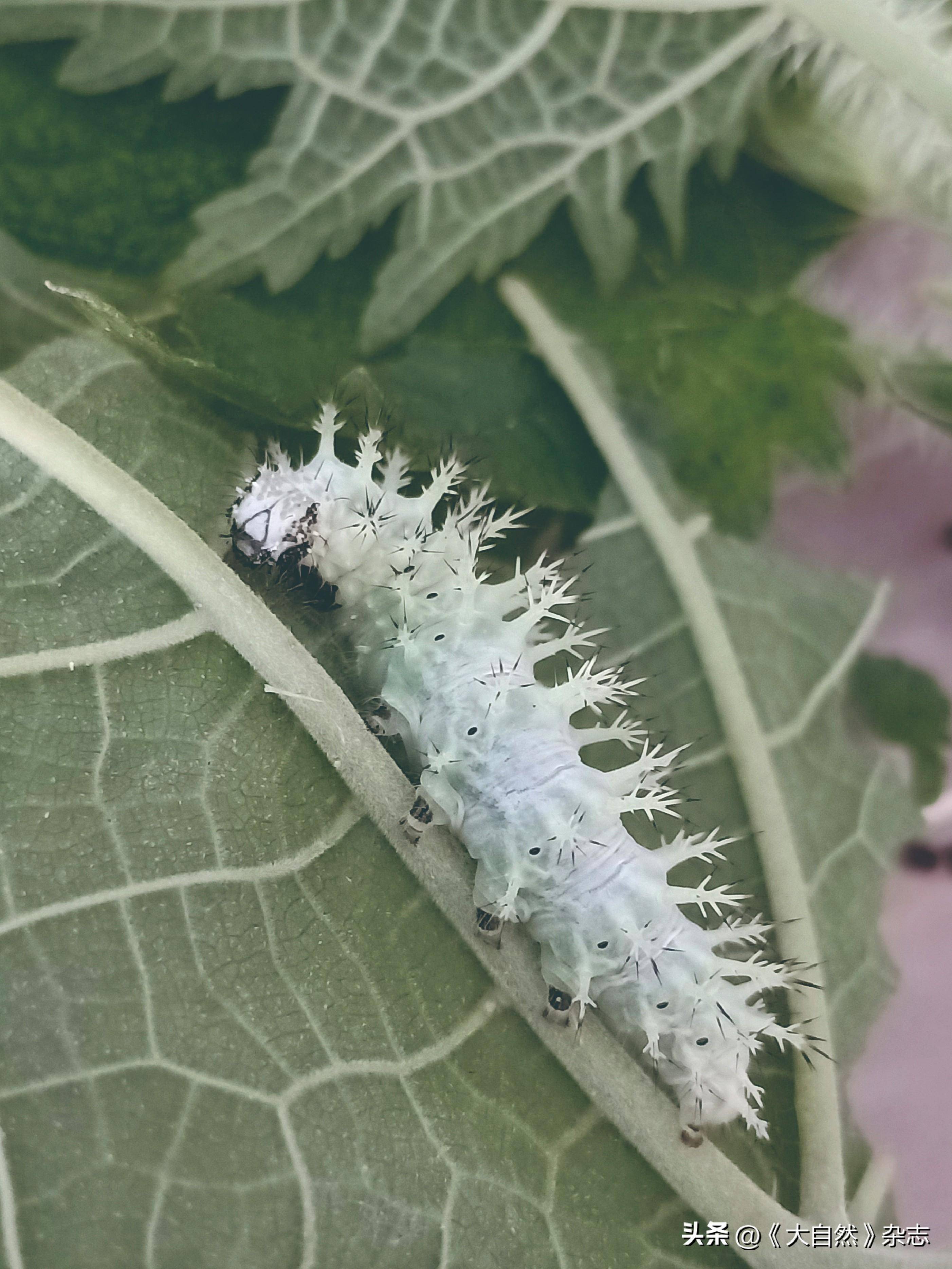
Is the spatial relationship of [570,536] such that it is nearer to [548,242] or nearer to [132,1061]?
[548,242]

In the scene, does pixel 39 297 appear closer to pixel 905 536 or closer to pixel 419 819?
pixel 419 819

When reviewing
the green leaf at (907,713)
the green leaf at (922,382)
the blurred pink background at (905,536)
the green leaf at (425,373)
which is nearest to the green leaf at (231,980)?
the green leaf at (425,373)

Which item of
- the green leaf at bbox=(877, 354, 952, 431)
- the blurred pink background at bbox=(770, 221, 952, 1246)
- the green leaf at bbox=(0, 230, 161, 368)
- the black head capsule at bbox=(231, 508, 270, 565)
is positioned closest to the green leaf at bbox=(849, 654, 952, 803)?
the blurred pink background at bbox=(770, 221, 952, 1246)

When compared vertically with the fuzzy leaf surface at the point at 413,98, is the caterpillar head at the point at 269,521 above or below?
below

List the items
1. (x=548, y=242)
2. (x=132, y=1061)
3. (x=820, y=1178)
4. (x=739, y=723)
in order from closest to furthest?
1. (x=132, y=1061)
2. (x=820, y=1178)
3. (x=739, y=723)
4. (x=548, y=242)

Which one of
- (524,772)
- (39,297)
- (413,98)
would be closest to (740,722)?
(524,772)

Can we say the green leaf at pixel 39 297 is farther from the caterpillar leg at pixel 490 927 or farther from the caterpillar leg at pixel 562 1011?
the caterpillar leg at pixel 562 1011

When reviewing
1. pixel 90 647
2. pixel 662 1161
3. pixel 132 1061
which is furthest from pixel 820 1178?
pixel 90 647
